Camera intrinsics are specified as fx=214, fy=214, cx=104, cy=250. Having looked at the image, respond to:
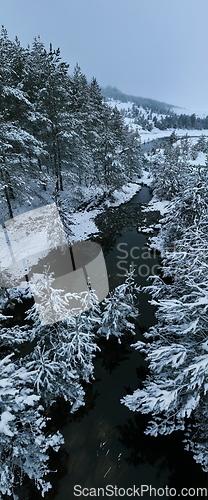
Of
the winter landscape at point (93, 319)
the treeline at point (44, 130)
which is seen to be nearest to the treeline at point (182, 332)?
the winter landscape at point (93, 319)

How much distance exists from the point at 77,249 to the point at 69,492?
626 inches

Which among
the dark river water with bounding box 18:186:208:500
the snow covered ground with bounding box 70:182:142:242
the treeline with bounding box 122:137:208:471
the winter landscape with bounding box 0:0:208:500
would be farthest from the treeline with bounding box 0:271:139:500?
the snow covered ground with bounding box 70:182:142:242

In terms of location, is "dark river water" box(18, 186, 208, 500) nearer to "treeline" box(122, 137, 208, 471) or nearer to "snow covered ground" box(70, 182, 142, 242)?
"treeline" box(122, 137, 208, 471)

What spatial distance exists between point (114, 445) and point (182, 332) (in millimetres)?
5771

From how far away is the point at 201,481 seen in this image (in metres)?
7.14

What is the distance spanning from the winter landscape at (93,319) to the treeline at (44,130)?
0.17 m

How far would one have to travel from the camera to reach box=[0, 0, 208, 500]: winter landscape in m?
6.51

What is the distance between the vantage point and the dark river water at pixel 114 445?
723 centimetres

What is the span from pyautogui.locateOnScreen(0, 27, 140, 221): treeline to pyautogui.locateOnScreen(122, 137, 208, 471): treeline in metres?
8.92

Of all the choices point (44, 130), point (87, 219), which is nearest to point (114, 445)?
point (87, 219)

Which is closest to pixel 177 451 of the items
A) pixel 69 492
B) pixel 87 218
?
pixel 69 492

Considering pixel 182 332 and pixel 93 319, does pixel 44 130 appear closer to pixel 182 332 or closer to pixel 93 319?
pixel 93 319

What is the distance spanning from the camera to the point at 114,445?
8016mm

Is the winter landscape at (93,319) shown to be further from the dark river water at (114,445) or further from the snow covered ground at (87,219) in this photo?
the snow covered ground at (87,219)
